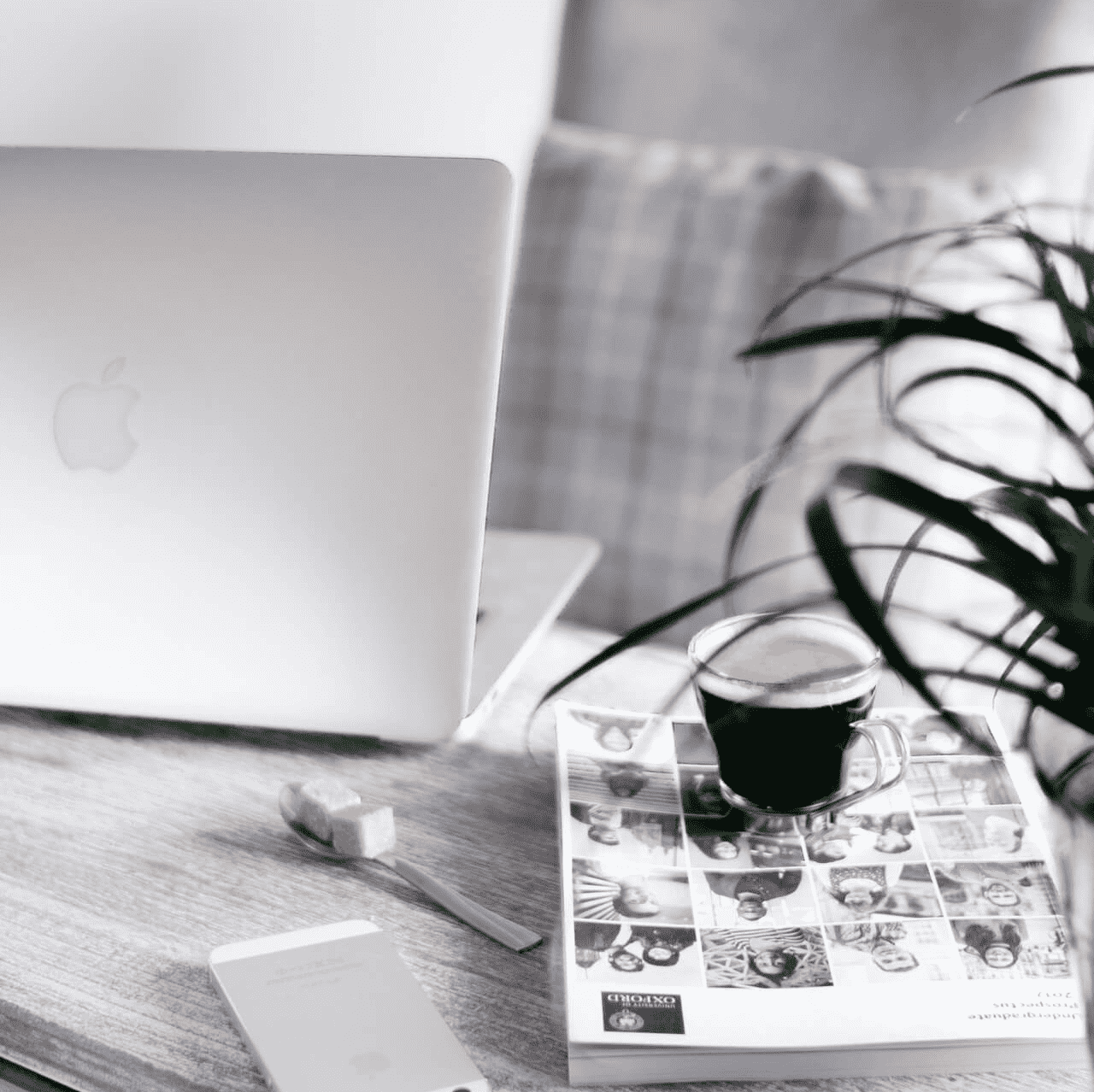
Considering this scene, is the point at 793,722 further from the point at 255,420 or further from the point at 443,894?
the point at 255,420

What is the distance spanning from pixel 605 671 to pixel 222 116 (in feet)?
3.18

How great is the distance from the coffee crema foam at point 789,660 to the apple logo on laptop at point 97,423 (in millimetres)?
381

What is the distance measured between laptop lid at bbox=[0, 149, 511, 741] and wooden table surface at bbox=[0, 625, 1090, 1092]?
0.06 metres

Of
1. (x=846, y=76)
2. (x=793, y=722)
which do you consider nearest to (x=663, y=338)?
(x=846, y=76)

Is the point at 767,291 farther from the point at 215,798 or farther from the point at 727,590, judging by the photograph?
the point at 727,590

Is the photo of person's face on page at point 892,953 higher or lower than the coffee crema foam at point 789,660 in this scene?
lower

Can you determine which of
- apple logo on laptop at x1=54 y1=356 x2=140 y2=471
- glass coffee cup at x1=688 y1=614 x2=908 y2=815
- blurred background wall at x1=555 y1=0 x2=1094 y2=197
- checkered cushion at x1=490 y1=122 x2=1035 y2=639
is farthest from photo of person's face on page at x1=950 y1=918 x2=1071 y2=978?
blurred background wall at x1=555 y1=0 x2=1094 y2=197

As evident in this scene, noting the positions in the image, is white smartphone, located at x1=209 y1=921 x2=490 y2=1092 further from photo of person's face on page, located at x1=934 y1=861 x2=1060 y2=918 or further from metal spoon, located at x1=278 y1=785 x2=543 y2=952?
photo of person's face on page, located at x1=934 y1=861 x2=1060 y2=918

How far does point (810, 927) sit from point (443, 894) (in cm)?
20

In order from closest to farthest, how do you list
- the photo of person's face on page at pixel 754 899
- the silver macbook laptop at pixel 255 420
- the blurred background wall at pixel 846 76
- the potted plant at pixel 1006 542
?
the potted plant at pixel 1006 542 → the photo of person's face on page at pixel 754 899 → the silver macbook laptop at pixel 255 420 → the blurred background wall at pixel 846 76

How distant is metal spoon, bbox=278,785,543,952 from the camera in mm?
624

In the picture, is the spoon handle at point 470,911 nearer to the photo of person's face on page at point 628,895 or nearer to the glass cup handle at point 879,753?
Answer: the photo of person's face on page at point 628,895

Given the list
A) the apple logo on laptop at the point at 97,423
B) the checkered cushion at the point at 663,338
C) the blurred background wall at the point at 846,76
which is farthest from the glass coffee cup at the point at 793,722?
the blurred background wall at the point at 846,76

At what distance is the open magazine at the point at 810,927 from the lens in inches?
20.9
